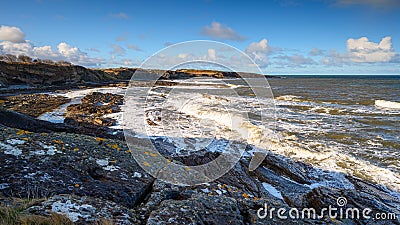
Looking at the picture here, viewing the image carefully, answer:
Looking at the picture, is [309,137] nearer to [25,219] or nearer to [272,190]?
[272,190]

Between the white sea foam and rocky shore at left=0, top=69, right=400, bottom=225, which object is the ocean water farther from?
rocky shore at left=0, top=69, right=400, bottom=225

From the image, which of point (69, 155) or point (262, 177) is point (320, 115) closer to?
point (262, 177)

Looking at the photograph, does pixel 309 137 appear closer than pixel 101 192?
No

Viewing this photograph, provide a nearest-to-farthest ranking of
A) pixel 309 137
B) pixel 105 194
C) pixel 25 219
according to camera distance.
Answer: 1. pixel 25 219
2. pixel 105 194
3. pixel 309 137

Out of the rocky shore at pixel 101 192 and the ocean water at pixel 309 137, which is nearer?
the rocky shore at pixel 101 192

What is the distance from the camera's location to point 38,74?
5494 centimetres

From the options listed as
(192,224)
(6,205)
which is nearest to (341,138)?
(192,224)

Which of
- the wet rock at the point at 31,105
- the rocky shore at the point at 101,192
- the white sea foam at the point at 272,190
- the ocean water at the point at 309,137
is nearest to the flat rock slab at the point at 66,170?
the rocky shore at the point at 101,192

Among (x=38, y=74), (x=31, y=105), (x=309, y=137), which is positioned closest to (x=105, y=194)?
(x=309, y=137)

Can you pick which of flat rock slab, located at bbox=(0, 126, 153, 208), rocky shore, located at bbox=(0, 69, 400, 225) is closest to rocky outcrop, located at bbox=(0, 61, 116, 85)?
flat rock slab, located at bbox=(0, 126, 153, 208)

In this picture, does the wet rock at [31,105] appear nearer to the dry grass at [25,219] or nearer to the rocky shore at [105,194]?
the rocky shore at [105,194]

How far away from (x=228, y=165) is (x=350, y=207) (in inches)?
173

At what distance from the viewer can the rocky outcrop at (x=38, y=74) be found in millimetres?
49875

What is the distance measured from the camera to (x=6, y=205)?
3189 millimetres
